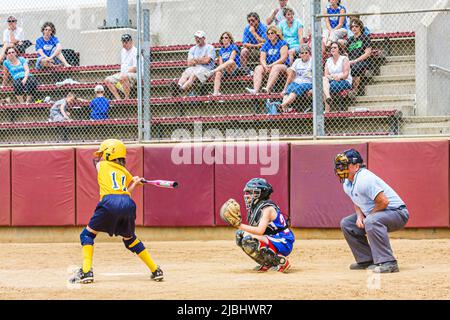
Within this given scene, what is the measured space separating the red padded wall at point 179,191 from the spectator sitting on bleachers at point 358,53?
2797 millimetres

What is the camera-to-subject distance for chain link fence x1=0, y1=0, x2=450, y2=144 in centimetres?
1466

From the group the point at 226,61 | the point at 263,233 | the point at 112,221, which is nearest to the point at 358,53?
the point at 226,61

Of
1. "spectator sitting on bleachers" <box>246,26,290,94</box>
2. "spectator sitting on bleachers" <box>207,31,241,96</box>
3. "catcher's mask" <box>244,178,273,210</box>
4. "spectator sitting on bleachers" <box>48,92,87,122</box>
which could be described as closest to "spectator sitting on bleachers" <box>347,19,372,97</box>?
"spectator sitting on bleachers" <box>246,26,290,94</box>

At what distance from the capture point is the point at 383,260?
9.98 metres

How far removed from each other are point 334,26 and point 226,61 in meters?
2.00

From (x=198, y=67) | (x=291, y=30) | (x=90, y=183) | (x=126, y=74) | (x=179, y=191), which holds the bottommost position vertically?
(x=179, y=191)

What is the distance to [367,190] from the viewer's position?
1005 centimetres

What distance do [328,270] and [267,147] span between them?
401cm

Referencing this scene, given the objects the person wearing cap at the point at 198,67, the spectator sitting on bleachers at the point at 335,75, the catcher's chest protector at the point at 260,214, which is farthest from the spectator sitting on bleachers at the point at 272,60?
the catcher's chest protector at the point at 260,214

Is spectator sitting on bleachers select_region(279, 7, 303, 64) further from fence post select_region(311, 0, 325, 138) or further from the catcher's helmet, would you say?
the catcher's helmet

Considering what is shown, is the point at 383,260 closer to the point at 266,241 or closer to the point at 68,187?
the point at 266,241

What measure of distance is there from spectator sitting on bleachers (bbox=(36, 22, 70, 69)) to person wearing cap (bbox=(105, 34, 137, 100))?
5.58 ft

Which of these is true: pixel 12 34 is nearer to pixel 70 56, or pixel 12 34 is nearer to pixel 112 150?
pixel 70 56
